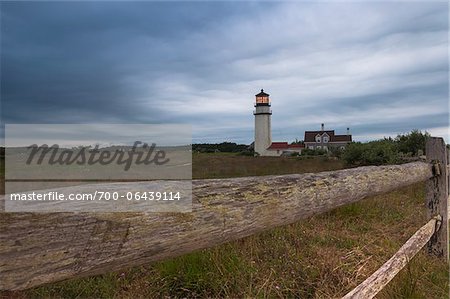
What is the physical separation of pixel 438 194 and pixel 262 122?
5484 centimetres

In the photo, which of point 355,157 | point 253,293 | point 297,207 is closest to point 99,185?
point 297,207

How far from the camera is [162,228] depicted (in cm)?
140

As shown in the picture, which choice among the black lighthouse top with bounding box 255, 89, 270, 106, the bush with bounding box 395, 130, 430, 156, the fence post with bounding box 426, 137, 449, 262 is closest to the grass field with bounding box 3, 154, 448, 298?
the fence post with bounding box 426, 137, 449, 262

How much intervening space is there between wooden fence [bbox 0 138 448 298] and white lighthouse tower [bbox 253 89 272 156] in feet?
183

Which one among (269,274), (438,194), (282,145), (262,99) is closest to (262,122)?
(262,99)

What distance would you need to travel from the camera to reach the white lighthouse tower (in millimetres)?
58375

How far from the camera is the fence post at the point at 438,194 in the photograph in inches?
167

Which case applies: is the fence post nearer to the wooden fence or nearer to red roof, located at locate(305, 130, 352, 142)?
the wooden fence

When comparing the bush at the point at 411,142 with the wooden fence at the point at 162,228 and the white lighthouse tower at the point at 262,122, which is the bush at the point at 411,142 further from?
the white lighthouse tower at the point at 262,122

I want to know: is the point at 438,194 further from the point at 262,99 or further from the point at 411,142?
the point at 262,99

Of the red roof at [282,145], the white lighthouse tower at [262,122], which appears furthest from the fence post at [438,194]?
the red roof at [282,145]

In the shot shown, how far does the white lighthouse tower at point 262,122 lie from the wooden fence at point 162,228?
55670 mm

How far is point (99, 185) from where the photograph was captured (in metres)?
1.38

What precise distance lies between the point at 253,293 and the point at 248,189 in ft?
3.87
